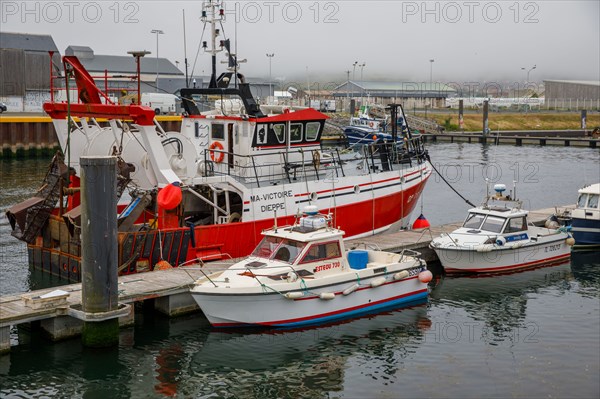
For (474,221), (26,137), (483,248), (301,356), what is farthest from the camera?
(26,137)

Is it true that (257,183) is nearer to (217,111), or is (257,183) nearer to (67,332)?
(217,111)

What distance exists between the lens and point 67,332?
1742 cm

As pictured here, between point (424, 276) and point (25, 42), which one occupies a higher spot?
point (25, 42)

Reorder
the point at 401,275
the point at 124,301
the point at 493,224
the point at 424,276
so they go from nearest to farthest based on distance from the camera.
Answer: the point at 124,301, the point at 401,275, the point at 424,276, the point at 493,224

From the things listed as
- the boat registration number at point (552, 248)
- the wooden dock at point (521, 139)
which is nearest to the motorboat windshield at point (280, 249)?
the boat registration number at point (552, 248)

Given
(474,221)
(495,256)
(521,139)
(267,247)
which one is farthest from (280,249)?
(521,139)

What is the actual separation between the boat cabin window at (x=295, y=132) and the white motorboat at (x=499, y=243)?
550cm

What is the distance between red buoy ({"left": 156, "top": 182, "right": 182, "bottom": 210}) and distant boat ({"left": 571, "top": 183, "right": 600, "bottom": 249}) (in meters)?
14.3

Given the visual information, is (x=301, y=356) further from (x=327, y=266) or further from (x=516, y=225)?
(x=516, y=225)

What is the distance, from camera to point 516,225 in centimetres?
2455

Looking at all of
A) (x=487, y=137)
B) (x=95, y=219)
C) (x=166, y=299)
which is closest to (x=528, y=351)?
(x=166, y=299)

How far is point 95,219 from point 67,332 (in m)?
2.82

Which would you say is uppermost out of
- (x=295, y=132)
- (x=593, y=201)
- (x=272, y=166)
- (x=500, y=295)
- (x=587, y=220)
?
(x=295, y=132)

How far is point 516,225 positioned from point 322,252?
838 cm
